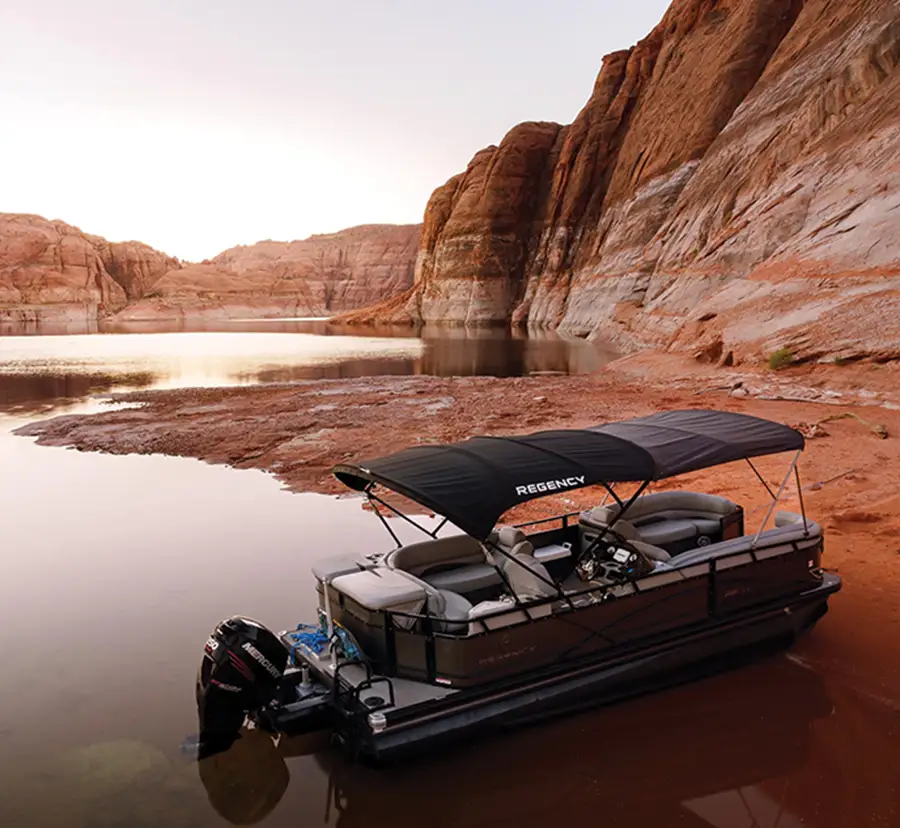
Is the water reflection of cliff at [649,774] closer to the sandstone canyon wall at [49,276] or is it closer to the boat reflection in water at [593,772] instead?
the boat reflection in water at [593,772]

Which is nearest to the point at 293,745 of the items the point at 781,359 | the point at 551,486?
the point at 551,486

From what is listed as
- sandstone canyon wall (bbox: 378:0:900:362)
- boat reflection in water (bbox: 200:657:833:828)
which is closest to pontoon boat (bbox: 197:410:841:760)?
boat reflection in water (bbox: 200:657:833:828)

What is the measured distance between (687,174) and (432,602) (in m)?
57.5

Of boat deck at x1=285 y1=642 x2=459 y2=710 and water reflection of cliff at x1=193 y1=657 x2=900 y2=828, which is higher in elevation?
boat deck at x1=285 y1=642 x2=459 y2=710

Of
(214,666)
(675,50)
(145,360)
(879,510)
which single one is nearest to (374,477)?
(214,666)

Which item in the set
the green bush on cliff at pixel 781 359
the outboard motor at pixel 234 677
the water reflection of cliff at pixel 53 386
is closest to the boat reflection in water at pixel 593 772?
the outboard motor at pixel 234 677

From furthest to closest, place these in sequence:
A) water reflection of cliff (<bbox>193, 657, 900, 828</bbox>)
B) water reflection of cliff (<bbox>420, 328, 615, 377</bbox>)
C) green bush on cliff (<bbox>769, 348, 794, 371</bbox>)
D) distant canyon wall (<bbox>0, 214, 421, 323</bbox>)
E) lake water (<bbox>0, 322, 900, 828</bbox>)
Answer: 1. distant canyon wall (<bbox>0, 214, 421, 323</bbox>)
2. water reflection of cliff (<bbox>420, 328, 615, 377</bbox>)
3. green bush on cliff (<bbox>769, 348, 794, 371</bbox>)
4. lake water (<bbox>0, 322, 900, 828</bbox>)
5. water reflection of cliff (<bbox>193, 657, 900, 828</bbox>)

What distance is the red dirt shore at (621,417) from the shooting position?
8.98 meters

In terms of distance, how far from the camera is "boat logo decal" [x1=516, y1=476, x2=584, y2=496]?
6.27m

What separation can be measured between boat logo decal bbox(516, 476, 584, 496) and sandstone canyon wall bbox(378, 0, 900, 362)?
680 inches

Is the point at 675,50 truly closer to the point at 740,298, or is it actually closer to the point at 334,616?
the point at 740,298

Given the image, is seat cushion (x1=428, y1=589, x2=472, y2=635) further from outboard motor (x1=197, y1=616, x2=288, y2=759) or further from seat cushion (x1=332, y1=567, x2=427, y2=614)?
outboard motor (x1=197, y1=616, x2=288, y2=759)

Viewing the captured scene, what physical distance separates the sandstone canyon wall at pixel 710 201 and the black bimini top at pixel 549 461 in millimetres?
15035

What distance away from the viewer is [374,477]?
6688mm
